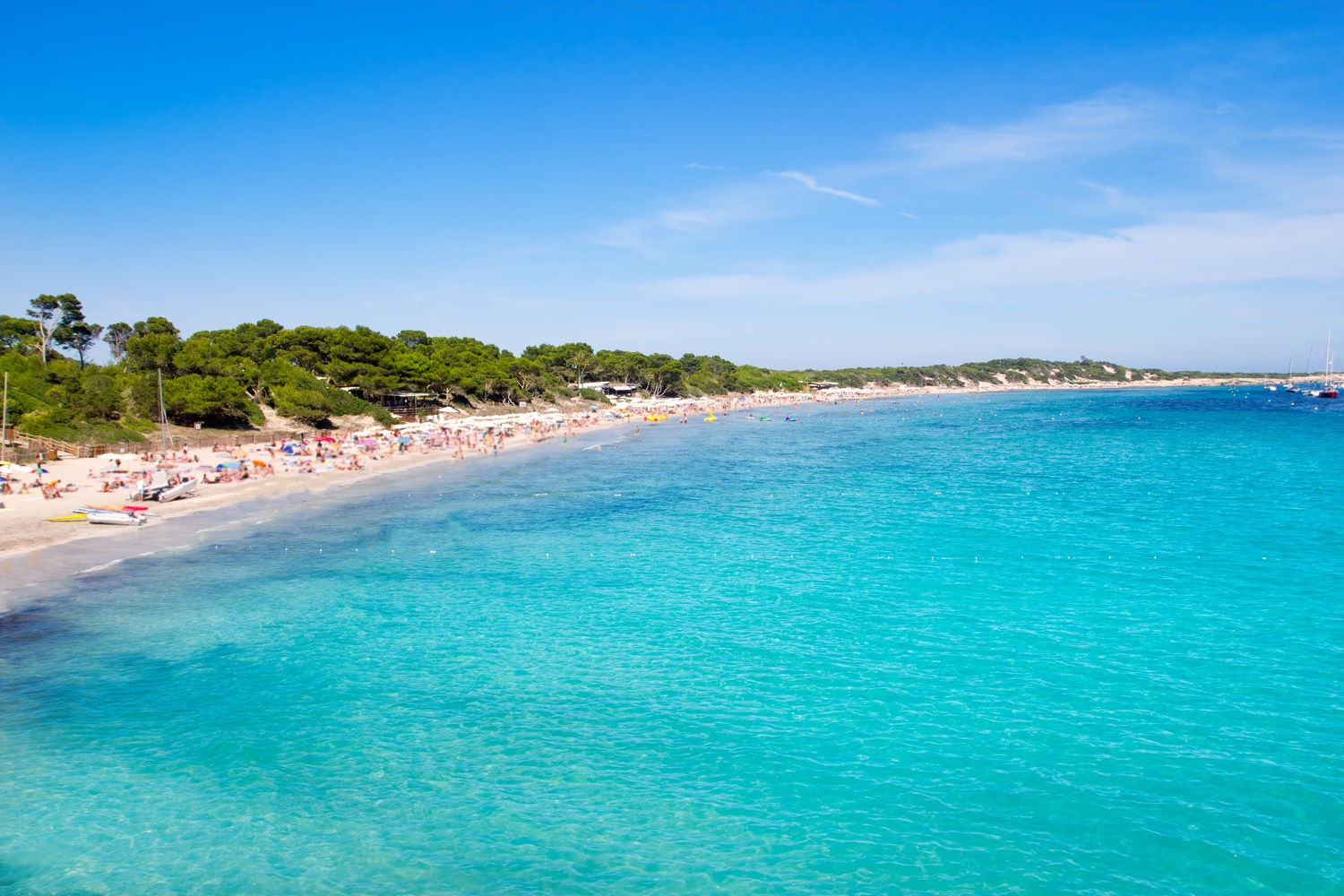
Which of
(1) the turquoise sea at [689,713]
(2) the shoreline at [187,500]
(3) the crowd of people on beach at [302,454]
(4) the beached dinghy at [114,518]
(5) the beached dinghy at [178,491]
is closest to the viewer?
(1) the turquoise sea at [689,713]

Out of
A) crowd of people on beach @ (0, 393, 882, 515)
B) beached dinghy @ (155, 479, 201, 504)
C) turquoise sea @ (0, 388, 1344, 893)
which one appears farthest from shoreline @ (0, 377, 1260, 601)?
turquoise sea @ (0, 388, 1344, 893)

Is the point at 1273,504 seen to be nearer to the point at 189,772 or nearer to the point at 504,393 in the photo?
the point at 189,772

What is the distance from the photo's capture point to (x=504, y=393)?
93.1 m

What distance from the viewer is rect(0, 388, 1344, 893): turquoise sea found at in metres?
10.0

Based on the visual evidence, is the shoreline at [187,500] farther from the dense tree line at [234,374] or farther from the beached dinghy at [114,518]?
the dense tree line at [234,374]

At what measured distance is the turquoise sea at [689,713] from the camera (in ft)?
32.8

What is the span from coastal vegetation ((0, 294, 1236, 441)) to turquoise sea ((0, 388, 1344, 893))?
30545 mm

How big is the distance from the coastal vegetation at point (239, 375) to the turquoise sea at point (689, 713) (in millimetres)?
30545

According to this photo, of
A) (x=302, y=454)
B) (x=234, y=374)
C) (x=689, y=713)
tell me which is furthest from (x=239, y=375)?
(x=689, y=713)

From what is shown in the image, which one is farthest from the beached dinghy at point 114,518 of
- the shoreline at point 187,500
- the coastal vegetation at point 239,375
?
the coastal vegetation at point 239,375

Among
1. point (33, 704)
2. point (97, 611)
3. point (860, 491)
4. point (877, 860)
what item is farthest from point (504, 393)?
point (877, 860)

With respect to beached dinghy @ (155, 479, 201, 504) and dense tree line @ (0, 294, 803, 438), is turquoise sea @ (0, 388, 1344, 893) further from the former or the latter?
dense tree line @ (0, 294, 803, 438)

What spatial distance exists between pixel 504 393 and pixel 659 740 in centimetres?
8326

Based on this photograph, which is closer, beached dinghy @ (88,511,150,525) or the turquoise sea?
the turquoise sea
